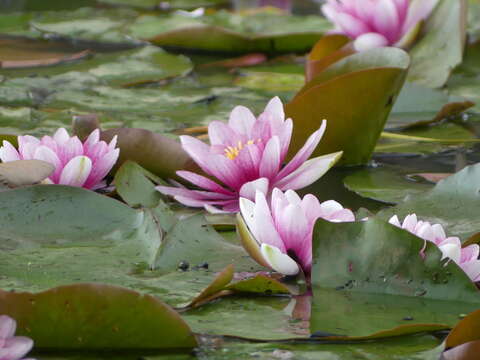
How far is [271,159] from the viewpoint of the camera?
53.8 inches

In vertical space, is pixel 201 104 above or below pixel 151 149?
below

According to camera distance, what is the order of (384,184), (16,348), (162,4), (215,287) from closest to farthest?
1. (16,348)
2. (215,287)
3. (384,184)
4. (162,4)

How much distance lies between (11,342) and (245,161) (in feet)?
1.87

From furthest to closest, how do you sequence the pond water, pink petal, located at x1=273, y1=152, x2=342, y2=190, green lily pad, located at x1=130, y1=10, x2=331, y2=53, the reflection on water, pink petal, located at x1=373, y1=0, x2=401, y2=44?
the reflection on water
green lily pad, located at x1=130, y1=10, x2=331, y2=53
pink petal, located at x1=373, y1=0, x2=401, y2=44
pink petal, located at x1=273, y1=152, x2=342, y2=190
the pond water

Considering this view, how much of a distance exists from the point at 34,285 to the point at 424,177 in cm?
83

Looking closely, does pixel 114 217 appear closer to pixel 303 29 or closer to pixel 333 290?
pixel 333 290

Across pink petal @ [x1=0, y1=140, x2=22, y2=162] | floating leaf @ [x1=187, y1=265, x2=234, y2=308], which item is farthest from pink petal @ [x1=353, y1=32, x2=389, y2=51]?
floating leaf @ [x1=187, y1=265, x2=234, y2=308]

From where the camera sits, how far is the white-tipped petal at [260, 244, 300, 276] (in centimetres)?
108

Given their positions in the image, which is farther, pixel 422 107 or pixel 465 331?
A: pixel 422 107

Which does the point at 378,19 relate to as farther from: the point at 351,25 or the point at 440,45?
the point at 440,45

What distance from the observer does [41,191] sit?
1322 millimetres

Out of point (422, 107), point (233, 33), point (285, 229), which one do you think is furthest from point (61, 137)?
point (233, 33)

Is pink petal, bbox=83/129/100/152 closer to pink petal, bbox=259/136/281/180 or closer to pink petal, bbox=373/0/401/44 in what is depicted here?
pink petal, bbox=259/136/281/180

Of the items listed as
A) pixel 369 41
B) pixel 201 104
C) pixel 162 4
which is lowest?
pixel 162 4
